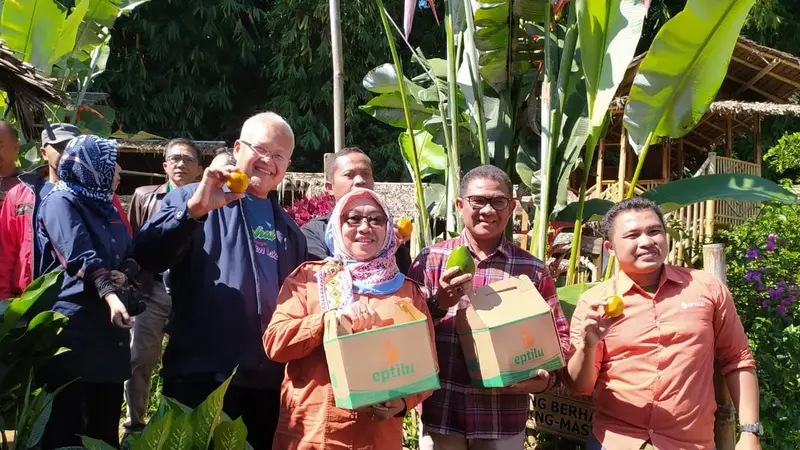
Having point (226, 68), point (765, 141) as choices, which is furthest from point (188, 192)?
point (765, 141)

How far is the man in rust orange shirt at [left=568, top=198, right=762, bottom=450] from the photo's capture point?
240 cm

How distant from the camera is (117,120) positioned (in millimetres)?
13008

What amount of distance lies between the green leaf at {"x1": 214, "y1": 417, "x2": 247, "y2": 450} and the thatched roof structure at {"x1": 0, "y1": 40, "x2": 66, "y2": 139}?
1534 millimetres

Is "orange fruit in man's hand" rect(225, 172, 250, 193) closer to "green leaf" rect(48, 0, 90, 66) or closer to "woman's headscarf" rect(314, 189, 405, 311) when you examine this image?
"woman's headscarf" rect(314, 189, 405, 311)

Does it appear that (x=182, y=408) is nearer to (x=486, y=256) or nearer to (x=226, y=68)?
(x=486, y=256)

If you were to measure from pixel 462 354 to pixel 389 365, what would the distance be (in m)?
0.65

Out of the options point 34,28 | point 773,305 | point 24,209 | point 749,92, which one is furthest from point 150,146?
point 749,92

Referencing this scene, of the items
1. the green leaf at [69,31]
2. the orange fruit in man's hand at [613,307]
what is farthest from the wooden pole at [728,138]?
the orange fruit in man's hand at [613,307]

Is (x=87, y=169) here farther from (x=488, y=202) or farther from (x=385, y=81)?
(x=385, y=81)

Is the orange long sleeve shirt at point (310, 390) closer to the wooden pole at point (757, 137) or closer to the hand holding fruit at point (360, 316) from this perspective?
the hand holding fruit at point (360, 316)

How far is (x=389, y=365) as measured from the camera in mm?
2018

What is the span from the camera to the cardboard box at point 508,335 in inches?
89.4

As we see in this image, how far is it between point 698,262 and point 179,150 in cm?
627

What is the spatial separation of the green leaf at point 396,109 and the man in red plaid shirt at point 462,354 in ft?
7.16
